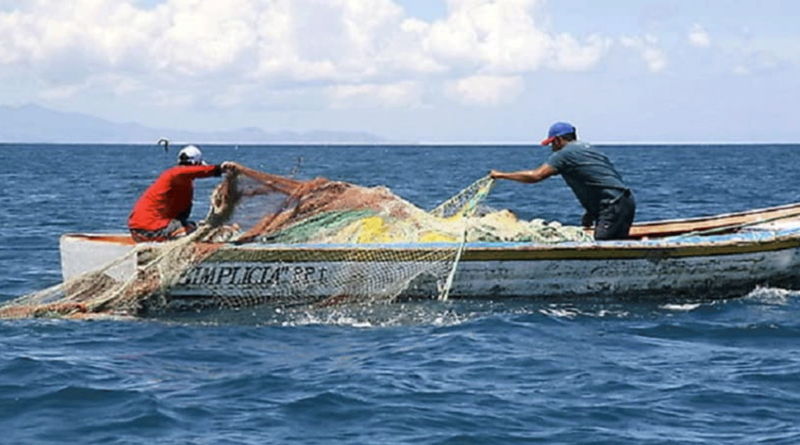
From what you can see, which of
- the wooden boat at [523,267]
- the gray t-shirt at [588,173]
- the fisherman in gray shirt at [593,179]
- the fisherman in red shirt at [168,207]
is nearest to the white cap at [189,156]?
the fisherman in red shirt at [168,207]

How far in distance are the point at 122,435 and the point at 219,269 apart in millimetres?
4203

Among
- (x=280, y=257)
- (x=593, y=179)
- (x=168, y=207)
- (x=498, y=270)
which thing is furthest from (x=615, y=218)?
(x=168, y=207)

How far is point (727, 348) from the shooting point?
10.3 metres

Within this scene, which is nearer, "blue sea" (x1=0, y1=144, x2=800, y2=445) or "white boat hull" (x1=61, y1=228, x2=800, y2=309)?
"blue sea" (x1=0, y1=144, x2=800, y2=445)

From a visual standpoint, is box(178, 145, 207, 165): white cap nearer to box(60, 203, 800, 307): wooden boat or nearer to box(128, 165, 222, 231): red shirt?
box(128, 165, 222, 231): red shirt

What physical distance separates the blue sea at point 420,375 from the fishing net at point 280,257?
230 mm

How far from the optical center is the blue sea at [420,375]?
7793mm

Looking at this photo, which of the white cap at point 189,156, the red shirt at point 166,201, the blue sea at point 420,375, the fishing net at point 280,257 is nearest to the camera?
the blue sea at point 420,375

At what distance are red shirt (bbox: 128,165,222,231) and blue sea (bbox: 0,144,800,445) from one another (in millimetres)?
1104

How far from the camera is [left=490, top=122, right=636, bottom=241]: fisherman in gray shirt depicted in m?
12.4

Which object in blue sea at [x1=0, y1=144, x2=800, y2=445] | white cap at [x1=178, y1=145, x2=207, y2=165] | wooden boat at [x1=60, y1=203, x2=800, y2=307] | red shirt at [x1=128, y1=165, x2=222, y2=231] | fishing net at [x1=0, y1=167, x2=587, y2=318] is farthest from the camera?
white cap at [x1=178, y1=145, x2=207, y2=165]

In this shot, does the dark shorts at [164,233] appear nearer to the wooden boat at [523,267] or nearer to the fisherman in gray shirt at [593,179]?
the wooden boat at [523,267]

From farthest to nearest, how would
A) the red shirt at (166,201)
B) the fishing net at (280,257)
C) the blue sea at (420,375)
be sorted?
1. the red shirt at (166,201)
2. the fishing net at (280,257)
3. the blue sea at (420,375)

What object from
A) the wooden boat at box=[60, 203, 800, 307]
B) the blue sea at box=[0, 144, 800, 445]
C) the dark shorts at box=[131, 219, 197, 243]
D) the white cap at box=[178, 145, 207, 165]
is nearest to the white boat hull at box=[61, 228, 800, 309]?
the wooden boat at box=[60, 203, 800, 307]
